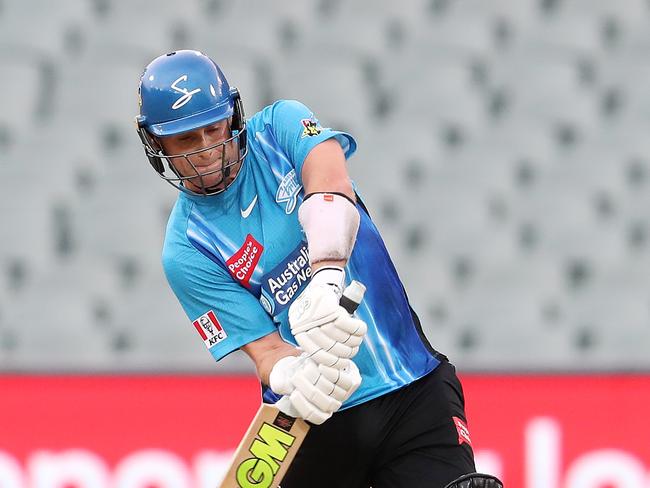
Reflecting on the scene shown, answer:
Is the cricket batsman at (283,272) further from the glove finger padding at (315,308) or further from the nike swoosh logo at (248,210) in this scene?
the glove finger padding at (315,308)

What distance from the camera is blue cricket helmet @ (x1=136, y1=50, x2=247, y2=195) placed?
2.95 m

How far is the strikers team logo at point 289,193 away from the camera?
309 centimetres

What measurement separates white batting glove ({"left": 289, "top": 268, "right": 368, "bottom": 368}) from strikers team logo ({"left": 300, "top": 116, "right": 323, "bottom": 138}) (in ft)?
1.51

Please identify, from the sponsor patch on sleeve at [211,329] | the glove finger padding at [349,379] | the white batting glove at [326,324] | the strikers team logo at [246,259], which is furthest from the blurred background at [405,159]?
the white batting glove at [326,324]

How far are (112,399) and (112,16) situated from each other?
12.6ft

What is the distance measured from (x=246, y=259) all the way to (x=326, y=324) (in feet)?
1.74

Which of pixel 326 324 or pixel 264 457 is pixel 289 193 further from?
pixel 264 457

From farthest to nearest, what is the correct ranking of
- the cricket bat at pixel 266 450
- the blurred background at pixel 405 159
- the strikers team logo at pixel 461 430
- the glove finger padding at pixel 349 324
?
the blurred background at pixel 405 159, the strikers team logo at pixel 461 430, the cricket bat at pixel 266 450, the glove finger padding at pixel 349 324

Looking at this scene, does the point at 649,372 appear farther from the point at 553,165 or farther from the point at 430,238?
the point at 553,165

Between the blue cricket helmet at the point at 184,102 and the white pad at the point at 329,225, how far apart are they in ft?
0.99

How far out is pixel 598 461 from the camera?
4973mm

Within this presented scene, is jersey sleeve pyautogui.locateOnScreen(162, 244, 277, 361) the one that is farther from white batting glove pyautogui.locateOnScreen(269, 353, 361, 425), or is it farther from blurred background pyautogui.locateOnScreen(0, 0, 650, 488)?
blurred background pyautogui.locateOnScreen(0, 0, 650, 488)

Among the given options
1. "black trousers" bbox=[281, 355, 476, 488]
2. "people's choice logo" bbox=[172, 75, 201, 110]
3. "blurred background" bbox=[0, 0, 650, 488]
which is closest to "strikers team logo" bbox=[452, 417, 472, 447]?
"black trousers" bbox=[281, 355, 476, 488]

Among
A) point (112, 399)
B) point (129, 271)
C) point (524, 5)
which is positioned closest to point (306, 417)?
point (112, 399)
